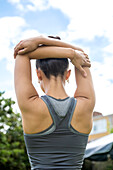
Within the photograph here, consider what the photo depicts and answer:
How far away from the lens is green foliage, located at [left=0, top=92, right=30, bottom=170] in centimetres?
855

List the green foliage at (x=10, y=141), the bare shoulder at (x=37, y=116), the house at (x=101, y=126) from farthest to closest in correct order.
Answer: the house at (x=101, y=126) < the green foliage at (x=10, y=141) < the bare shoulder at (x=37, y=116)

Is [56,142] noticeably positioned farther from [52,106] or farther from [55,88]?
[55,88]

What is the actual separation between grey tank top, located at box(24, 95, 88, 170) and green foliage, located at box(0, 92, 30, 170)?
23.9ft

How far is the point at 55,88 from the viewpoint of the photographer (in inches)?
51.8

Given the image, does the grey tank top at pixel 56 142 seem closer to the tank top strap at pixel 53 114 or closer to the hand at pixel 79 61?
the tank top strap at pixel 53 114

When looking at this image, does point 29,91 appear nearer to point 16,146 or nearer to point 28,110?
point 28,110

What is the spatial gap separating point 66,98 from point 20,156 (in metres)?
8.60

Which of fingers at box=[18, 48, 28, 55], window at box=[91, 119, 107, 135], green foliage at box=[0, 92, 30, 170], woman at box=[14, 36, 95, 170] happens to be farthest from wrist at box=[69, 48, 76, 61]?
window at box=[91, 119, 107, 135]

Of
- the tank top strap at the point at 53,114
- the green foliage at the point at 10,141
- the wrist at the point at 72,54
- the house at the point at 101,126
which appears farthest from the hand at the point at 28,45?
the house at the point at 101,126

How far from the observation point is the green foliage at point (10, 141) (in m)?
8.55

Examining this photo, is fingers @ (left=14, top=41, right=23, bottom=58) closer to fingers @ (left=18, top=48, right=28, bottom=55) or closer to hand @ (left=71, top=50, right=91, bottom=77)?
fingers @ (left=18, top=48, right=28, bottom=55)

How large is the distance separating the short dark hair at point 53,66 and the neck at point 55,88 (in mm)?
28

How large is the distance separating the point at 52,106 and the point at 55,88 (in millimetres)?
123

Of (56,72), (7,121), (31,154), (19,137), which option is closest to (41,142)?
(31,154)
